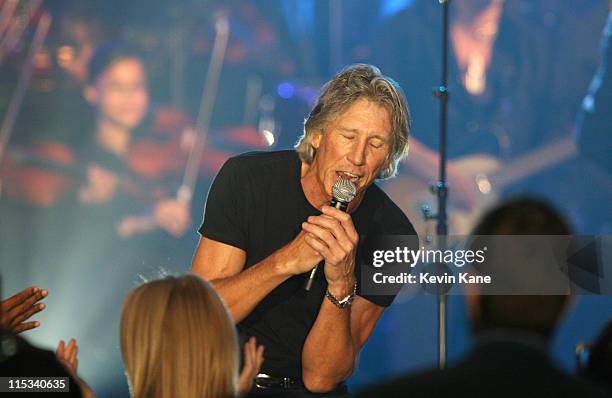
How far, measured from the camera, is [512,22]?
5.65 meters

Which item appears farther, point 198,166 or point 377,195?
point 198,166

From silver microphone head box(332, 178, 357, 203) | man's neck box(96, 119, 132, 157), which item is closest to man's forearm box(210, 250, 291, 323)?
silver microphone head box(332, 178, 357, 203)

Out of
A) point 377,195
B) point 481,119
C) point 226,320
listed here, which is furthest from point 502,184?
point 226,320

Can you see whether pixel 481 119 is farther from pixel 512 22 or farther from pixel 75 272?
pixel 75 272

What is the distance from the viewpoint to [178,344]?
2084 millimetres

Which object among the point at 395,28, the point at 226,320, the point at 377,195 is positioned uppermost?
the point at 395,28

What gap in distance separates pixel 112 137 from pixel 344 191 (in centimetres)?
282

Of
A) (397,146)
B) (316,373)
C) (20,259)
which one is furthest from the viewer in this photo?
(20,259)

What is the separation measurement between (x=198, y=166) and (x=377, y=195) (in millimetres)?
2218

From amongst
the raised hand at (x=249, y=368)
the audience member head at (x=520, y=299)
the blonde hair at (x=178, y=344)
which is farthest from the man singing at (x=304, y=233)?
the audience member head at (x=520, y=299)

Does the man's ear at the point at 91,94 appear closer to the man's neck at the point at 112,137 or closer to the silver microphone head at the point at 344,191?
the man's neck at the point at 112,137

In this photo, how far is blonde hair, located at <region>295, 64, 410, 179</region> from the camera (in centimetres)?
336

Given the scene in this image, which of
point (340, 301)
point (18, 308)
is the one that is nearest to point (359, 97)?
point (340, 301)

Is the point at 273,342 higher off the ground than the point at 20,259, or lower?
lower
